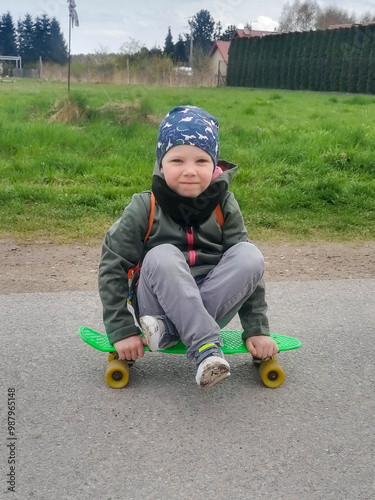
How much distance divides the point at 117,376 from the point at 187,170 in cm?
85

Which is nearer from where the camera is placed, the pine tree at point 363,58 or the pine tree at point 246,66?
the pine tree at point 363,58

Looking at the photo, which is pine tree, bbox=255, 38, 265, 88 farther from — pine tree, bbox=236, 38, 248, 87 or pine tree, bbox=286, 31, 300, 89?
pine tree, bbox=286, 31, 300, 89

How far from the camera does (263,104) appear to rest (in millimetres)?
12562

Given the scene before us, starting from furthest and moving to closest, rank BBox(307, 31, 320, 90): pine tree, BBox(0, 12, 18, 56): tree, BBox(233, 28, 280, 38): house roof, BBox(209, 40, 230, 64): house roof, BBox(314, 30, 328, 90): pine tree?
BBox(0, 12, 18, 56): tree → BBox(209, 40, 230, 64): house roof → BBox(233, 28, 280, 38): house roof → BBox(307, 31, 320, 90): pine tree → BBox(314, 30, 328, 90): pine tree

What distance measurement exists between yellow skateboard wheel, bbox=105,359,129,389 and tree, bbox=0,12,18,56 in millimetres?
24725

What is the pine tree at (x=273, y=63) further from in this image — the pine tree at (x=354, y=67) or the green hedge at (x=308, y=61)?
the pine tree at (x=354, y=67)

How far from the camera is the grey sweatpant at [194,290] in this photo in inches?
88.3

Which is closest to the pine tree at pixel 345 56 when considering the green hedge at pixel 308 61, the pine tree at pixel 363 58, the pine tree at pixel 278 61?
the green hedge at pixel 308 61

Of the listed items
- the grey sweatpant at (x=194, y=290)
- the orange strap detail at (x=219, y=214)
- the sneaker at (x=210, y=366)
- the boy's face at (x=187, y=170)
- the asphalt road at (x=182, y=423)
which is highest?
the boy's face at (x=187, y=170)

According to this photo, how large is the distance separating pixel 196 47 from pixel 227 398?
52.2ft

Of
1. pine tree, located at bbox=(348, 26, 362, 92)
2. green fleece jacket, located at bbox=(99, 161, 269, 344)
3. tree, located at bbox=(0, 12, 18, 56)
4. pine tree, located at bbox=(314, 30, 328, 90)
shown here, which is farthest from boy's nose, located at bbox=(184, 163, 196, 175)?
tree, located at bbox=(0, 12, 18, 56)

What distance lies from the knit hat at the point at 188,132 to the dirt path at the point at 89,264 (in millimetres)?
1465

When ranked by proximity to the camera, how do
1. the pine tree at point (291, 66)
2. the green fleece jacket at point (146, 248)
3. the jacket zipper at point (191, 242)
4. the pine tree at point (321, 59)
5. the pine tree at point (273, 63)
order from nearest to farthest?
the green fleece jacket at point (146, 248) → the jacket zipper at point (191, 242) → the pine tree at point (321, 59) → the pine tree at point (291, 66) → the pine tree at point (273, 63)

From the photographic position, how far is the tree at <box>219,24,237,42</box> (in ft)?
73.3
